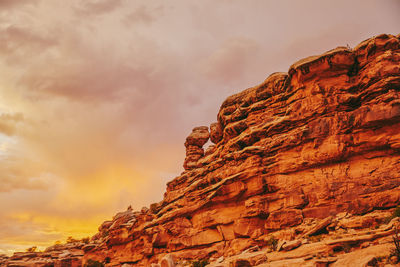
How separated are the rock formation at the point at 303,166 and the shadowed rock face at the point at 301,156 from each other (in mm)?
109

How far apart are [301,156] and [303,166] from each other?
1169 millimetres

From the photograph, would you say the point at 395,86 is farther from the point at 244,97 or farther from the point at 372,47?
the point at 244,97

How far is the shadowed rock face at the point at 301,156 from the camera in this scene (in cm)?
2888

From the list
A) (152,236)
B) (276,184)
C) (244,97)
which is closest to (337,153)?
(276,184)

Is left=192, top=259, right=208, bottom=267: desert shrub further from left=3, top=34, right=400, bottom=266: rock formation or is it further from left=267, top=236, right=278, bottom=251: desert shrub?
left=267, top=236, right=278, bottom=251: desert shrub

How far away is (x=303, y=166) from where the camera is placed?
1278 inches

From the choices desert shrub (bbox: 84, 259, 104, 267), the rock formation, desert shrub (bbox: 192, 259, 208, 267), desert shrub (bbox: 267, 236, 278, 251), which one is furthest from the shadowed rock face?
desert shrub (bbox: 84, 259, 104, 267)

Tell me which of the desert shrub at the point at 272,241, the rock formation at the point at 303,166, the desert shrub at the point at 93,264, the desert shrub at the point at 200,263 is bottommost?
the desert shrub at the point at 93,264

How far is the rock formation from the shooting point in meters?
27.9

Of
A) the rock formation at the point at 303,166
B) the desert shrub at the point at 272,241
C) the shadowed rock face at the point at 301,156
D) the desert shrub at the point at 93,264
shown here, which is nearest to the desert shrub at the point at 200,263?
the rock formation at the point at 303,166

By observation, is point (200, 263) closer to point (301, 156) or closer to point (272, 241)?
point (272, 241)

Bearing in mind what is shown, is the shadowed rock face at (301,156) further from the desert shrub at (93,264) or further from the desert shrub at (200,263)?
the desert shrub at (93,264)

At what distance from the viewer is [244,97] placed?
45.1 meters

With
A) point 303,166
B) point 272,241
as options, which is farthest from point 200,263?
point 303,166
